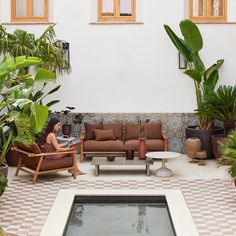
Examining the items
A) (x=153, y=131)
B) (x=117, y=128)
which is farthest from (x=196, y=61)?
(x=117, y=128)

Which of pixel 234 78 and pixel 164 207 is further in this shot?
pixel 234 78

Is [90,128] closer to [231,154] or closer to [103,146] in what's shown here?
[103,146]

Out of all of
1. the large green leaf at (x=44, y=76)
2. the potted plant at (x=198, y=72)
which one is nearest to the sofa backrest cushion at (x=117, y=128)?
the potted plant at (x=198, y=72)

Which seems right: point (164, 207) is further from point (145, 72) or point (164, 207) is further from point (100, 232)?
point (145, 72)

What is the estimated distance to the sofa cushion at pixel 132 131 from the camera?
13.5m

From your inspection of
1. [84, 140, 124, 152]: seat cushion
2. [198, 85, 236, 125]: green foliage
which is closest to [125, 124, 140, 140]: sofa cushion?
[84, 140, 124, 152]: seat cushion

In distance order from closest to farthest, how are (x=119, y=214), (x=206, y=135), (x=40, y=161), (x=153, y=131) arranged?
(x=119, y=214) → (x=40, y=161) → (x=206, y=135) → (x=153, y=131)

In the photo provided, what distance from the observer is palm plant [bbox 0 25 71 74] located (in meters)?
12.1

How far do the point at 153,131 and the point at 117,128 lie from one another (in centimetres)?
83

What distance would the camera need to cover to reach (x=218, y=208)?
9.10m

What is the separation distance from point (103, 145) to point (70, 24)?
3.01 m

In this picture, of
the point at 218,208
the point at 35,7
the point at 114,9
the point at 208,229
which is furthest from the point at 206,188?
the point at 35,7

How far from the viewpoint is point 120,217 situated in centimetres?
884

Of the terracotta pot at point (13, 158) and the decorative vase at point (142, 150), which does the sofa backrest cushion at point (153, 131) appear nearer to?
the decorative vase at point (142, 150)
